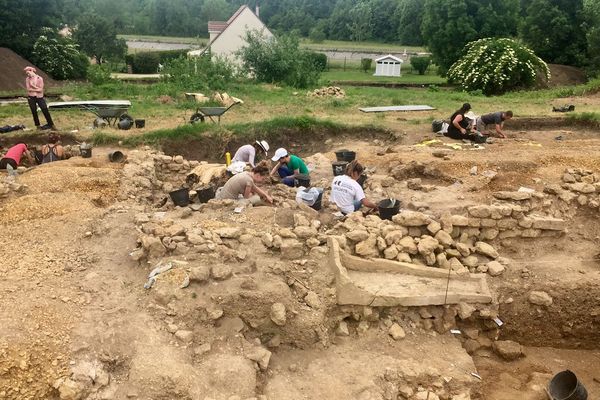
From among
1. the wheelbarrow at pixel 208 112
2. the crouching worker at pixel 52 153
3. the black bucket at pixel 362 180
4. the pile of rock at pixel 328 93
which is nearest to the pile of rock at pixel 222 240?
the black bucket at pixel 362 180

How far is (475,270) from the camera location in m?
6.83

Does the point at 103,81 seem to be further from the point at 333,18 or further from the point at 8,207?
the point at 333,18

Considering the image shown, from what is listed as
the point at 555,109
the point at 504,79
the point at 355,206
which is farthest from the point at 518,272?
the point at 504,79

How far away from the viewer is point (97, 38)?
37.1 m

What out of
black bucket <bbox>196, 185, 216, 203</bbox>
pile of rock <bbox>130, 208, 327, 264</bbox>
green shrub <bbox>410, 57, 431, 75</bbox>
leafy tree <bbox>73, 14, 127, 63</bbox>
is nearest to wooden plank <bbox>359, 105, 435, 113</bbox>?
black bucket <bbox>196, 185, 216, 203</bbox>

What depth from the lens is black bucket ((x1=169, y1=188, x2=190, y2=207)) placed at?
844 centimetres

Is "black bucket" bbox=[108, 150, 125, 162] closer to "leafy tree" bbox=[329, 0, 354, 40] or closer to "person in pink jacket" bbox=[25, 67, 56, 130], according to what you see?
"person in pink jacket" bbox=[25, 67, 56, 130]

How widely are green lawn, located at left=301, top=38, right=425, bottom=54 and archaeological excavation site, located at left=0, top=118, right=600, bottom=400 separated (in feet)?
149

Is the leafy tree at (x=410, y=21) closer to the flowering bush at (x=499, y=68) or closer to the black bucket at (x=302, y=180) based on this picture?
the flowering bush at (x=499, y=68)

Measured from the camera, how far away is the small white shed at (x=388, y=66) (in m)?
37.0

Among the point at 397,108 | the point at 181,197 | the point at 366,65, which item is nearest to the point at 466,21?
the point at 366,65

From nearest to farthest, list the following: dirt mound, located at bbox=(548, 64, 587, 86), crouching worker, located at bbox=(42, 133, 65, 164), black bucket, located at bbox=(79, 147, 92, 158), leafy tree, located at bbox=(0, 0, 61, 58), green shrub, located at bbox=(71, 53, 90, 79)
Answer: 1. crouching worker, located at bbox=(42, 133, 65, 164)
2. black bucket, located at bbox=(79, 147, 92, 158)
3. leafy tree, located at bbox=(0, 0, 61, 58)
4. dirt mound, located at bbox=(548, 64, 587, 86)
5. green shrub, located at bbox=(71, 53, 90, 79)

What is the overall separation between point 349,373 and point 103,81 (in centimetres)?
1864

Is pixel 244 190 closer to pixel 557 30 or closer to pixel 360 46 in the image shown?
pixel 557 30
